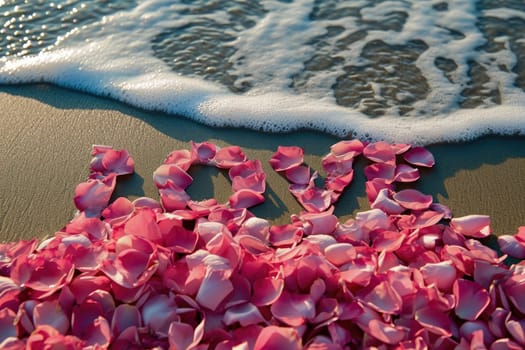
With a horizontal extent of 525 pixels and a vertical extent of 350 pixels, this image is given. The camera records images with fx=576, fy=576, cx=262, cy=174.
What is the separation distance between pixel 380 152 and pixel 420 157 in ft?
0.42

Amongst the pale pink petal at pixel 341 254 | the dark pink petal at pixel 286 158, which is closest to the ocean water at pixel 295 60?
the dark pink petal at pixel 286 158

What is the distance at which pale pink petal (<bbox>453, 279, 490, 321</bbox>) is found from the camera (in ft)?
4.32

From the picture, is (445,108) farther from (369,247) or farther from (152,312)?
(152,312)

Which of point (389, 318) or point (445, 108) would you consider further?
point (445, 108)

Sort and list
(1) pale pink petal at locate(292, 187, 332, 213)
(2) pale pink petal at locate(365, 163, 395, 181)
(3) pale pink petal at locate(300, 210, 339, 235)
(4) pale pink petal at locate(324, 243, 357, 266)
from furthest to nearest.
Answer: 1. (2) pale pink petal at locate(365, 163, 395, 181)
2. (1) pale pink petal at locate(292, 187, 332, 213)
3. (3) pale pink petal at locate(300, 210, 339, 235)
4. (4) pale pink petal at locate(324, 243, 357, 266)

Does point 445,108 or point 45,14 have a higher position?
point 45,14

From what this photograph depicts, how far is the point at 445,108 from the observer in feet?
6.74

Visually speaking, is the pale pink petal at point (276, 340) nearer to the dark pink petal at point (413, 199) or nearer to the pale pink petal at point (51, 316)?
the pale pink petal at point (51, 316)

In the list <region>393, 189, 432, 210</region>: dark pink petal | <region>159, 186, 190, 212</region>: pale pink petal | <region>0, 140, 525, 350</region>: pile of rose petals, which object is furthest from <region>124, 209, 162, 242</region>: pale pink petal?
<region>393, 189, 432, 210</region>: dark pink petal

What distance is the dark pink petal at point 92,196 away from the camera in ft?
5.46

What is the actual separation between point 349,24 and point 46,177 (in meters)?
1.46

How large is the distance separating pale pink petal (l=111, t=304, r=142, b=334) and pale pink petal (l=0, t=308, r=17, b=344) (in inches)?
8.8

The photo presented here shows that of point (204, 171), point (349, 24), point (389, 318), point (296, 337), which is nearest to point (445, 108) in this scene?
point (349, 24)

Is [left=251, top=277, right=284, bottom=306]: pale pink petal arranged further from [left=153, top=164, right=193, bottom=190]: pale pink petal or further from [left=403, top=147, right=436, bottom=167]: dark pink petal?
[left=403, top=147, right=436, bottom=167]: dark pink petal
